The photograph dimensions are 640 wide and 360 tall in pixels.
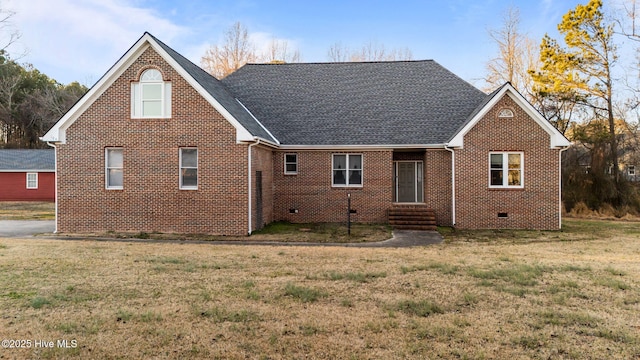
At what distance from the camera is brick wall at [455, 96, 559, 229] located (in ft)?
52.2

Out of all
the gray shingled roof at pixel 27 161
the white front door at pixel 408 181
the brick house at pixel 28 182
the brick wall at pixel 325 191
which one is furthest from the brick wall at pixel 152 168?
the gray shingled roof at pixel 27 161

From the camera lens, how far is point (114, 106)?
14.5 m

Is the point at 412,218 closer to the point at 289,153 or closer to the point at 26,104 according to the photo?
the point at 289,153

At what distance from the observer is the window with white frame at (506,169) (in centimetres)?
1612

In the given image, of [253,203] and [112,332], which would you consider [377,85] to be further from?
[112,332]

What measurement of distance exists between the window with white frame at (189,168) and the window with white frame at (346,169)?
19.7ft

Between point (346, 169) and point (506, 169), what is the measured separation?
6546mm

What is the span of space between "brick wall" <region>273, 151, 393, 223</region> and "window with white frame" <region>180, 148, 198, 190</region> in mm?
4042

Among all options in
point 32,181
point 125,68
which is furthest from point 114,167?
point 32,181

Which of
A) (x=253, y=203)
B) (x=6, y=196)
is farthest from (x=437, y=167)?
(x=6, y=196)

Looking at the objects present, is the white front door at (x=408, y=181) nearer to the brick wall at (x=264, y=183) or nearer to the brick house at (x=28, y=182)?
the brick wall at (x=264, y=183)

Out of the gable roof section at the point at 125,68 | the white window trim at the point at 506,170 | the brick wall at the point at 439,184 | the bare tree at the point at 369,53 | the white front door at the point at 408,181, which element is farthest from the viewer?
the bare tree at the point at 369,53

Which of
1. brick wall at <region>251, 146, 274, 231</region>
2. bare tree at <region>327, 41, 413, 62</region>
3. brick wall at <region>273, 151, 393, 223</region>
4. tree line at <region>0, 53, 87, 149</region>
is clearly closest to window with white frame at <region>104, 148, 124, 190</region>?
brick wall at <region>251, 146, 274, 231</region>

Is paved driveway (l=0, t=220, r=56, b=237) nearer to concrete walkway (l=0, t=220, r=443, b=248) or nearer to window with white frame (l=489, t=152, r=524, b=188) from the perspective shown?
concrete walkway (l=0, t=220, r=443, b=248)
